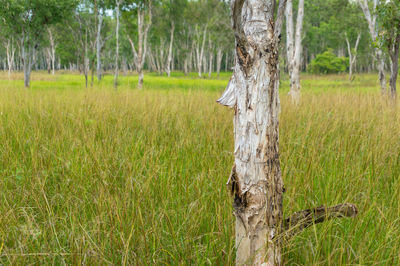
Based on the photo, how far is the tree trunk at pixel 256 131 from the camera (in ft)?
4.21

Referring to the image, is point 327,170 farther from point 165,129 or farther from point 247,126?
point 165,129

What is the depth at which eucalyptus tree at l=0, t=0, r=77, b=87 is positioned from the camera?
15750mm

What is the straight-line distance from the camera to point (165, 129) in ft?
13.9

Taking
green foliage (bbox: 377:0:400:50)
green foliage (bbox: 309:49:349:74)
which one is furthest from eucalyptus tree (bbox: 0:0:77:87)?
green foliage (bbox: 309:49:349:74)

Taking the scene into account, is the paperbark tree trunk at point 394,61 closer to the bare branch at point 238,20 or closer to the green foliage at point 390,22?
the green foliage at point 390,22

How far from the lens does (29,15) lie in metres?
A: 16.7

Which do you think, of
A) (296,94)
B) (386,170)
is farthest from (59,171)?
(296,94)

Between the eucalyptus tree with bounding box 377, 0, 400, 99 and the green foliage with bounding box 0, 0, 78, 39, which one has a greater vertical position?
the green foliage with bounding box 0, 0, 78, 39

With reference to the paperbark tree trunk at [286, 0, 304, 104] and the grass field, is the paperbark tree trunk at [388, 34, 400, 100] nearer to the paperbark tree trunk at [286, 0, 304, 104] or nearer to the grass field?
the paperbark tree trunk at [286, 0, 304, 104]

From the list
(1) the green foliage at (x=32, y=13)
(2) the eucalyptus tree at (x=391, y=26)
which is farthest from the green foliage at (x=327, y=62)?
(2) the eucalyptus tree at (x=391, y=26)

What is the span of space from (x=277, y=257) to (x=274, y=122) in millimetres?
656

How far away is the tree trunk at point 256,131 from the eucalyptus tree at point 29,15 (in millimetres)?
18209

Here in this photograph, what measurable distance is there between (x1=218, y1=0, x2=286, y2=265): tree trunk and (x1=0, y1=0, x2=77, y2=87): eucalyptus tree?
18.2m

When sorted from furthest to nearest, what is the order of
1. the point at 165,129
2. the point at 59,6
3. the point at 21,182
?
the point at 59,6 < the point at 165,129 < the point at 21,182
